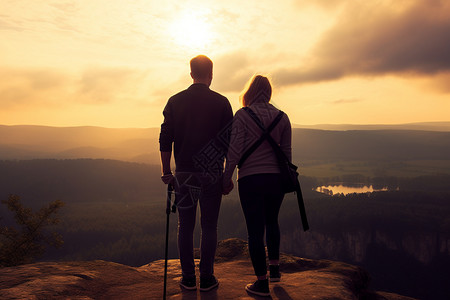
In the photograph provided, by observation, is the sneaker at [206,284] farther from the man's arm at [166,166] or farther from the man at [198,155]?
the man's arm at [166,166]

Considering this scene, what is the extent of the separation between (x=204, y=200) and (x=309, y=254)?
138m

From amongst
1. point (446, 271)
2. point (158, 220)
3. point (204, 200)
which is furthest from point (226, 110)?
point (446, 271)

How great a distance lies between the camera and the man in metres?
4.82

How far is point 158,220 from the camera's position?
13412 cm

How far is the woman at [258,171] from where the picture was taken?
181 inches

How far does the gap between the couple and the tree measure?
2373 cm

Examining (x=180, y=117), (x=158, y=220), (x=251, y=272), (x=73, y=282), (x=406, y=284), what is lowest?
(x=406, y=284)

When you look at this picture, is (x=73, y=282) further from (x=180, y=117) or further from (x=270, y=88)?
(x=270, y=88)

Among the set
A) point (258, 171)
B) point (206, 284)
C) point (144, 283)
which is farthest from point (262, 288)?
point (144, 283)

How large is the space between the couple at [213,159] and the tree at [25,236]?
77.8 feet

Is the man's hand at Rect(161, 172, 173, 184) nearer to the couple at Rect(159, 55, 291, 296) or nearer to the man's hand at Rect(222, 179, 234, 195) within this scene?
the couple at Rect(159, 55, 291, 296)

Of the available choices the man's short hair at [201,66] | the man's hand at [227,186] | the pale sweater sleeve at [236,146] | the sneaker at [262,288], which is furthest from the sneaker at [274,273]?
the man's short hair at [201,66]

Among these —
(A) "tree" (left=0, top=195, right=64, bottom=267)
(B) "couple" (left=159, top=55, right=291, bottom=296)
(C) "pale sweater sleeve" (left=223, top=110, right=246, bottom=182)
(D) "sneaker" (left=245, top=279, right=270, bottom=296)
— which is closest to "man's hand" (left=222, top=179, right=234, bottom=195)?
(B) "couple" (left=159, top=55, right=291, bottom=296)

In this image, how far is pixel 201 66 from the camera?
4895 mm
